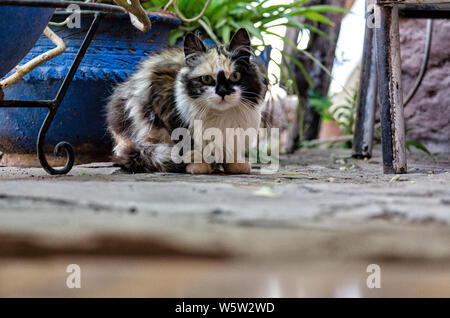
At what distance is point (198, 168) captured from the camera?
1886mm

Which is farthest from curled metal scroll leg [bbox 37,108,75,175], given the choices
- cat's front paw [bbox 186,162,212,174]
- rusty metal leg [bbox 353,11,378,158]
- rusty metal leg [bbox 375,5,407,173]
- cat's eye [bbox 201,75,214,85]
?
rusty metal leg [bbox 353,11,378,158]

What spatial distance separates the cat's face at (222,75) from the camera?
184 centimetres

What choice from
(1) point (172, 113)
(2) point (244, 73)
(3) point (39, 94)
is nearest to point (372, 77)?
(2) point (244, 73)

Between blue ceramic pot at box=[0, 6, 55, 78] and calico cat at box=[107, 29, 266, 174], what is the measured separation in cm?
59

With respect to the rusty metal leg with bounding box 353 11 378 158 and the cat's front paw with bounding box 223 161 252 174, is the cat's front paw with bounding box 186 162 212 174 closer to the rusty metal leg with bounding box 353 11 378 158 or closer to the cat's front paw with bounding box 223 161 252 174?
the cat's front paw with bounding box 223 161 252 174

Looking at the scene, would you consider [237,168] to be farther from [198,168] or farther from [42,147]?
[42,147]

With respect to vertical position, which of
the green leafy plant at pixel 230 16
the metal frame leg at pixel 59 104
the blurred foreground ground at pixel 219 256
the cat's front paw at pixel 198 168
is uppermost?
the green leafy plant at pixel 230 16

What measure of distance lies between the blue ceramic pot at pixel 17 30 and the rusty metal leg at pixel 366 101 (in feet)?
5.67

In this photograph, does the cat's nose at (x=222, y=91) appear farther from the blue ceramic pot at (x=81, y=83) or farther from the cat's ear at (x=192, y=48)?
the blue ceramic pot at (x=81, y=83)

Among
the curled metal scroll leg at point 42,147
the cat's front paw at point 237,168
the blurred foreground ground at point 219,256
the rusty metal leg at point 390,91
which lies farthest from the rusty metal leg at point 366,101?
the blurred foreground ground at point 219,256

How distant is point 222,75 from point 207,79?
7 centimetres

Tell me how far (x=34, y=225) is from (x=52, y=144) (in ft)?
5.32

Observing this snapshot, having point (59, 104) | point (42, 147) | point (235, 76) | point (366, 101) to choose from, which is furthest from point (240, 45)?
point (366, 101)
